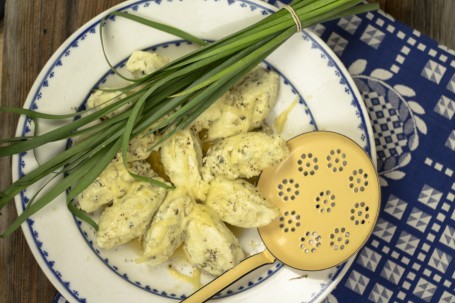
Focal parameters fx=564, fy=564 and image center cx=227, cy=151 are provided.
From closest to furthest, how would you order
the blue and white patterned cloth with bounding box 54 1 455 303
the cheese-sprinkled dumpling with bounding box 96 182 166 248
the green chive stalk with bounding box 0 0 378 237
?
the green chive stalk with bounding box 0 0 378 237 → the cheese-sprinkled dumpling with bounding box 96 182 166 248 → the blue and white patterned cloth with bounding box 54 1 455 303

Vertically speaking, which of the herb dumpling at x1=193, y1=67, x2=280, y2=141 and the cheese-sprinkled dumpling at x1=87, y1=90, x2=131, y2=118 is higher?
A: the herb dumpling at x1=193, y1=67, x2=280, y2=141

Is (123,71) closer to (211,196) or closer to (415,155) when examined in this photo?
(211,196)

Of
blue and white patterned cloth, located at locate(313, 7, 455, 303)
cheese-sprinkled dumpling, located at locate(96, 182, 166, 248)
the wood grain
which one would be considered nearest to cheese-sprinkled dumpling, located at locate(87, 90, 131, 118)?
cheese-sprinkled dumpling, located at locate(96, 182, 166, 248)

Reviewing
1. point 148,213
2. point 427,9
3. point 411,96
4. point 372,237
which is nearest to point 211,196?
point 148,213

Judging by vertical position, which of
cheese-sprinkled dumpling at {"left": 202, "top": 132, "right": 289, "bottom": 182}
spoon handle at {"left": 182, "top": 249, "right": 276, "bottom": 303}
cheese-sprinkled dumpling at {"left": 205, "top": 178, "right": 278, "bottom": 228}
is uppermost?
cheese-sprinkled dumpling at {"left": 202, "top": 132, "right": 289, "bottom": 182}

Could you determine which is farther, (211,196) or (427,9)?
(427,9)

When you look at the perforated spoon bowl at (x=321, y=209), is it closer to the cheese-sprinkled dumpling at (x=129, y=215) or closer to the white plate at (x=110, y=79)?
the white plate at (x=110, y=79)

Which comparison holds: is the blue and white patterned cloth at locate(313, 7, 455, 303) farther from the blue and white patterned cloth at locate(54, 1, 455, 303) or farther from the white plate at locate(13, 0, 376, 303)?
the white plate at locate(13, 0, 376, 303)

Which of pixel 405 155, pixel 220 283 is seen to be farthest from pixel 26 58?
pixel 405 155

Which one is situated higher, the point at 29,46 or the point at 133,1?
the point at 133,1
